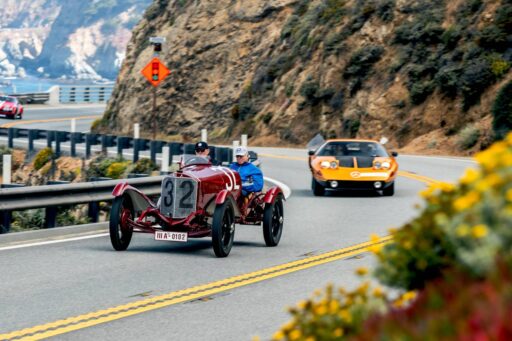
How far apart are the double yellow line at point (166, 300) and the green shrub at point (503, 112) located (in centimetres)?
2708

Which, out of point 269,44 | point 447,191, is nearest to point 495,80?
point 269,44

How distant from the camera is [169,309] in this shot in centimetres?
948

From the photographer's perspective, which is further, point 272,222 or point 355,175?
point 355,175

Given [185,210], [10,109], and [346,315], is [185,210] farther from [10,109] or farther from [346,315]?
[10,109]

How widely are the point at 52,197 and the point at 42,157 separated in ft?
80.2

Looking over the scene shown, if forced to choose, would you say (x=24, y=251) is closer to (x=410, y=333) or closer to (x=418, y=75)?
(x=410, y=333)

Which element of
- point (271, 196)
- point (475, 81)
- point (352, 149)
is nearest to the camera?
point (271, 196)

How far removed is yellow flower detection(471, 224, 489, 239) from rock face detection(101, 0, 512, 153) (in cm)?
3853

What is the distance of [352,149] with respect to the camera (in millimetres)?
24484

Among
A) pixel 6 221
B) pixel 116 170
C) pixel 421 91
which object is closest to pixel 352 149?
pixel 6 221

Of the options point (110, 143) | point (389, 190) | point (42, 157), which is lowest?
point (42, 157)

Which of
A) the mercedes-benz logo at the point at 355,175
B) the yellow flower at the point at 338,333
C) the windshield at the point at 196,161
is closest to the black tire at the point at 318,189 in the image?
the mercedes-benz logo at the point at 355,175

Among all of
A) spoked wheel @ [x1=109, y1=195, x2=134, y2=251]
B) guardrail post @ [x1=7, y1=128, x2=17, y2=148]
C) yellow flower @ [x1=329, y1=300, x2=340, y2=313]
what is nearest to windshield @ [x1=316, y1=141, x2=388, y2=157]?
spoked wheel @ [x1=109, y1=195, x2=134, y2=251]

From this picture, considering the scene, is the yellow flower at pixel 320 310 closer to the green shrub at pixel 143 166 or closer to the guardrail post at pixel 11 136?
the green shrub at pixel 143 166
